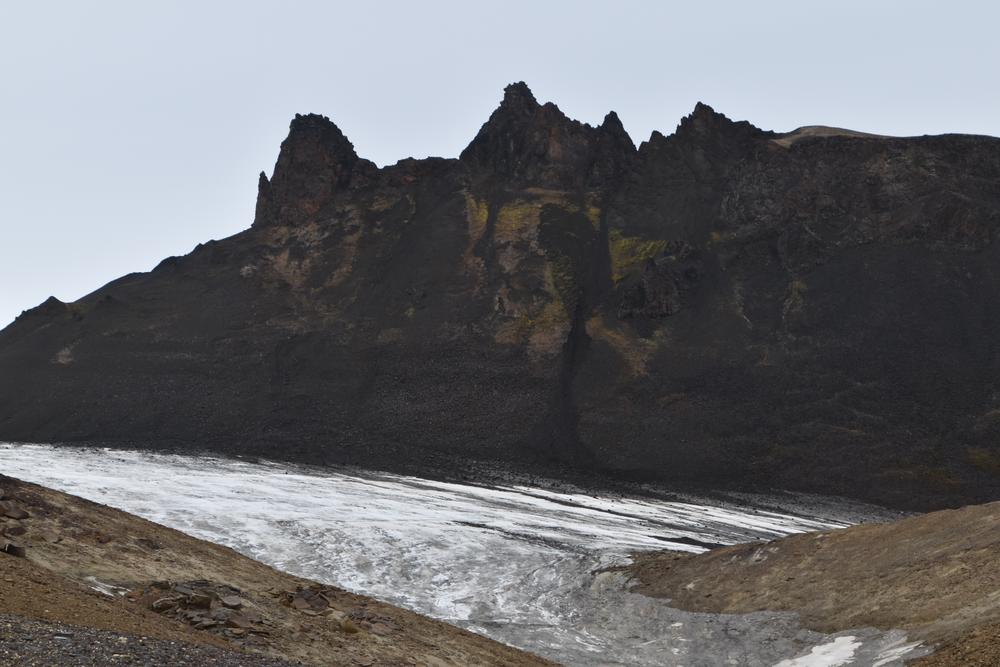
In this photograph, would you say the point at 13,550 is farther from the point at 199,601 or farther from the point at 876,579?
the point at 876,579

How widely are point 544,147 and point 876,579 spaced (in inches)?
4000

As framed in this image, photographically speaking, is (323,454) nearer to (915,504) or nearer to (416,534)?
(416,534)

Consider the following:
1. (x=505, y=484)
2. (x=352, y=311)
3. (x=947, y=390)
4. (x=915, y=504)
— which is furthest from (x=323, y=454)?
(x=947, y=390)

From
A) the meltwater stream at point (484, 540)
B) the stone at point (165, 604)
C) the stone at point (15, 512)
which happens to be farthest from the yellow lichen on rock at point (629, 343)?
the stone at point (165, 604)

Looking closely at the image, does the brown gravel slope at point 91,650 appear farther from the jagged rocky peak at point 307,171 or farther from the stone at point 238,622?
the jagged rocky peak at point 307,171

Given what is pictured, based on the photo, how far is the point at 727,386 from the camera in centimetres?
8619

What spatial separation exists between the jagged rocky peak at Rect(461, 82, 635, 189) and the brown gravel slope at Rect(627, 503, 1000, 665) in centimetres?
9189

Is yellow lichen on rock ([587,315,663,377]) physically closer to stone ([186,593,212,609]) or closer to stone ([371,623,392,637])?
stone ([371,623,392,637])

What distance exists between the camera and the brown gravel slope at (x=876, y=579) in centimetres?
1998

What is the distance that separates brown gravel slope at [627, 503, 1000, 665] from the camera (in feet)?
65.6

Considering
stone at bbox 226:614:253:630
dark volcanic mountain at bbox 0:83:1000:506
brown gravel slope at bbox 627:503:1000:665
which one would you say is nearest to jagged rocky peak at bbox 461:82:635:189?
dark volcanic mountain at bbox 0:83:1000:506

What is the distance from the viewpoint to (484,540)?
144 feet

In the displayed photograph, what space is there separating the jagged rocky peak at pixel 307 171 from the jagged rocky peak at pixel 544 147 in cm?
1581

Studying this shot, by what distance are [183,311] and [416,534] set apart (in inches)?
2866
